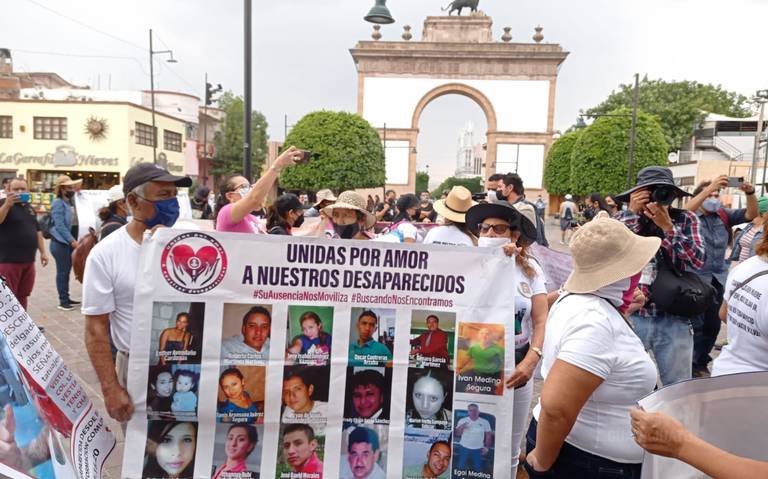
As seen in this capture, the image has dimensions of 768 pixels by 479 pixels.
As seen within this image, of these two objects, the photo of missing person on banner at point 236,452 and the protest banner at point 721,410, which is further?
the photo of missing person on banner at point 236,452

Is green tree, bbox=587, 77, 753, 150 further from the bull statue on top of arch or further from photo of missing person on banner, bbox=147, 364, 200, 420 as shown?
photo of missing person on banner, bbox=147, 364, 200, 420

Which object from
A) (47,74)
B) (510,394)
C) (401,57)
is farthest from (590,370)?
(47,74)

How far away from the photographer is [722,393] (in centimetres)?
152

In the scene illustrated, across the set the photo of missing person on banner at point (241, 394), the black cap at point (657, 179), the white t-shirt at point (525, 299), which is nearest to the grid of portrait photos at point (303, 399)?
the photo of missing person on banner at point (241, 394)

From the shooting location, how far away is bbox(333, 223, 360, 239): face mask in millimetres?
3912

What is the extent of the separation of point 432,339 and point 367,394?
0.37m

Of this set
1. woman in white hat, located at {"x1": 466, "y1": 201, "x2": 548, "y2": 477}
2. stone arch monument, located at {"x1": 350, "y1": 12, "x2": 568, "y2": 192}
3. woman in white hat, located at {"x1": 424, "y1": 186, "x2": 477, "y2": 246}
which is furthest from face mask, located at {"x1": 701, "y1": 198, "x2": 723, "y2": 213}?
stone arch monument, located at {"x1": 350, "y1": 12, "x2": 568, "y2": 192}

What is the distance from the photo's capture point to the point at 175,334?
2.24 metres

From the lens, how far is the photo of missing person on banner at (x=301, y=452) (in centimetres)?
227

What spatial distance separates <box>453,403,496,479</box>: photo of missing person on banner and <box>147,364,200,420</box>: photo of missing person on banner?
1125 millimetres

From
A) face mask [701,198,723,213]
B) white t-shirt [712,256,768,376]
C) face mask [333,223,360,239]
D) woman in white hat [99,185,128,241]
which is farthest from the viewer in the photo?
face mask [701,198,723,213]

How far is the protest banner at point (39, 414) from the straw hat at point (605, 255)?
1.82m

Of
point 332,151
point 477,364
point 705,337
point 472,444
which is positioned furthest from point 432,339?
point 332,151

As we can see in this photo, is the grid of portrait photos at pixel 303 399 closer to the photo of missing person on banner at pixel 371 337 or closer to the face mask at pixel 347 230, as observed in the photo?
the photo of missing person on banner at pixel 371 337
